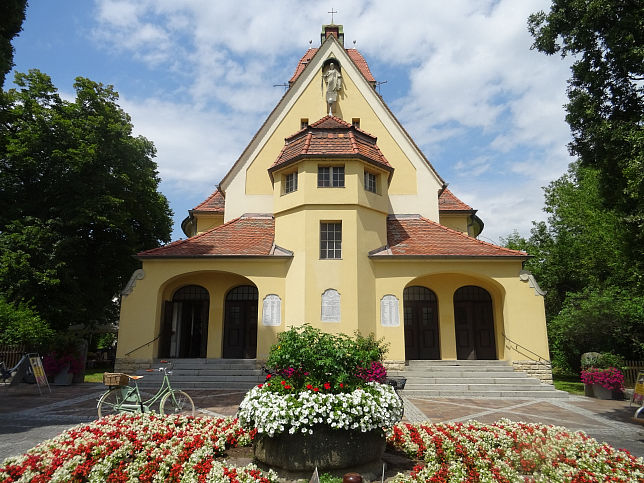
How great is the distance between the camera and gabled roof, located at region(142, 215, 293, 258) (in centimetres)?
1741

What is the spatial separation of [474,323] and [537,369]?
3161 mm

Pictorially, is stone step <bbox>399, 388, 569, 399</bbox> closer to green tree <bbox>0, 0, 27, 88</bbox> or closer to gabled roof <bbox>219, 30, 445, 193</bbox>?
gabled roof <bbox>219, 30, 445, 193</bbox>

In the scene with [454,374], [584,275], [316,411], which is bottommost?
[454,374]

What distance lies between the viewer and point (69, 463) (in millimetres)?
5352

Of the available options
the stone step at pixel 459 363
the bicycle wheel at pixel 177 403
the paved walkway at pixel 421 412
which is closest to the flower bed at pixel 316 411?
the bicycle wheel at pixel 177 403

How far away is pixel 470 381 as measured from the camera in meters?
15.4

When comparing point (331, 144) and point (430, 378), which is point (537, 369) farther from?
point (331, 144)

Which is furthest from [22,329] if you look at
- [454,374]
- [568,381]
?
[568,381]

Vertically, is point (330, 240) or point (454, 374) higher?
point (330, 240)

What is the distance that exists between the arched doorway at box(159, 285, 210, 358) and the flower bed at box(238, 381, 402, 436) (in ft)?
44.8

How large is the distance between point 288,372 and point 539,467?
12.1 feet

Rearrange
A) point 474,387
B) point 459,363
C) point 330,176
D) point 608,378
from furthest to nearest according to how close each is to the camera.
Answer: point 330,176 → point 459,363 → point 474,387 → point 608,378

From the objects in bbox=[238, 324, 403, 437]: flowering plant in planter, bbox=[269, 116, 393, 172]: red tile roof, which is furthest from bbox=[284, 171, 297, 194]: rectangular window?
bbox=[238, 324, 403, 437]: flowering plant in planter

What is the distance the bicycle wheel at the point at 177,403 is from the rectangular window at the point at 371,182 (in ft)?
37.6
